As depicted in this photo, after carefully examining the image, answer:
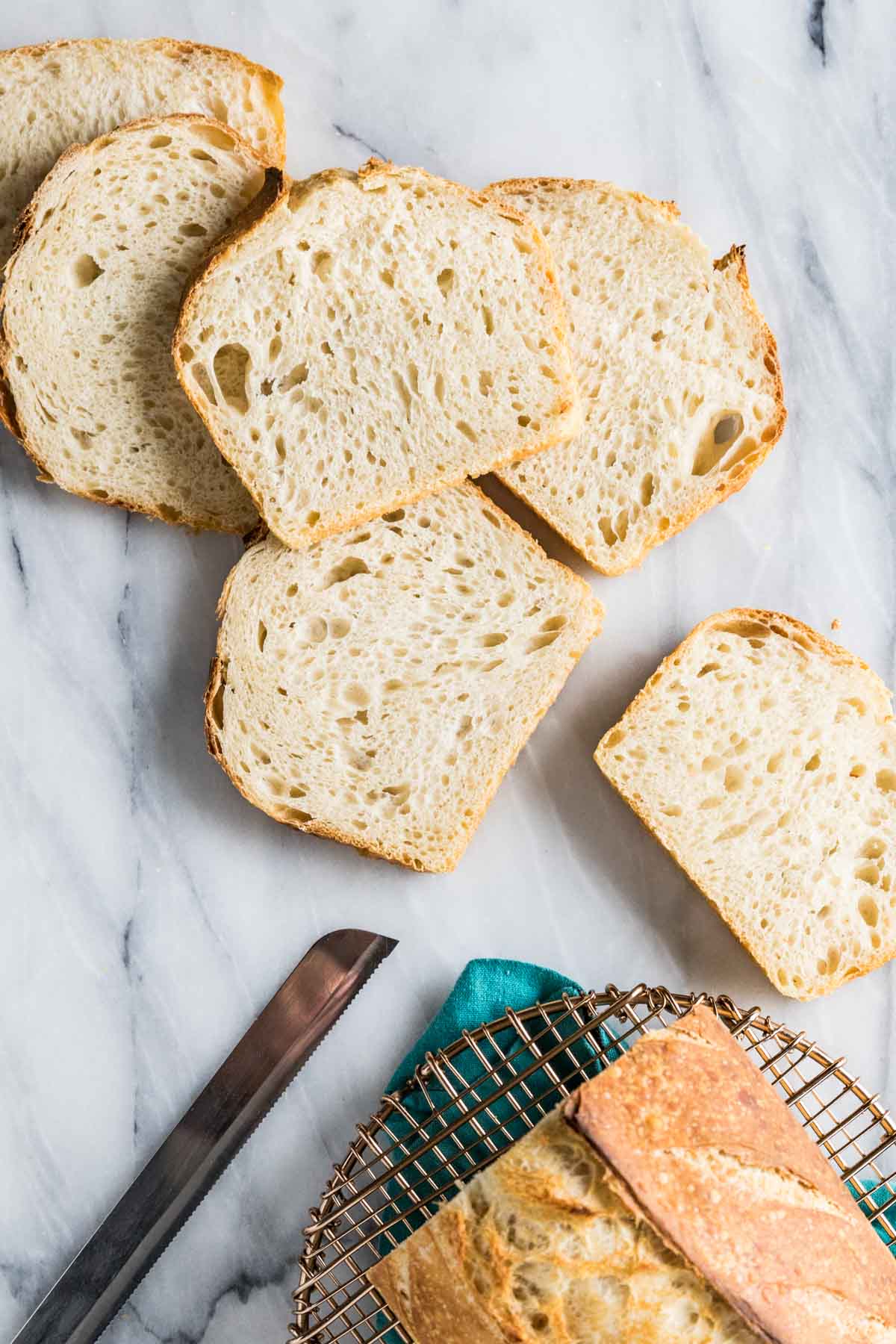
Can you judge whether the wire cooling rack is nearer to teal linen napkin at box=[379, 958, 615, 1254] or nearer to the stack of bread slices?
teal linen napkin at box=[379, 958, 615, 1254]

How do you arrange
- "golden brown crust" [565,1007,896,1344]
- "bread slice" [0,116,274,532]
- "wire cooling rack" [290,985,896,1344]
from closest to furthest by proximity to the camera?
"golden brown crust" [565,1007,896,1344]
"wire cooling rack" [290,985,896,1344]
"bread slice" [0,116,274,532]

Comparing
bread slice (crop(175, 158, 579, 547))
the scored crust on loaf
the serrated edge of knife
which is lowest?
the serrated edge of knife

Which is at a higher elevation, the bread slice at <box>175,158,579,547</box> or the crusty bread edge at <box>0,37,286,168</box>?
the crusty bread edge at <box>0,37,286,168</box>

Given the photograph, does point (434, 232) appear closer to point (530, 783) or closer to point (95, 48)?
point (95, 48)

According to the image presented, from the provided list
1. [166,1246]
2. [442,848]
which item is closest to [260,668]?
[442,848]

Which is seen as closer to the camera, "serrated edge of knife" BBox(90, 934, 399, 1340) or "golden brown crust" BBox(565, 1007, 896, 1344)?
"golden brown crust" BBox(565, 1007, 896, 1344)

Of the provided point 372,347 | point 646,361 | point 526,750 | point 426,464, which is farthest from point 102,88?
point 526,750

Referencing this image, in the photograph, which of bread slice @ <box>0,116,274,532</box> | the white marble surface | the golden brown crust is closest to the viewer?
the golden brown crust

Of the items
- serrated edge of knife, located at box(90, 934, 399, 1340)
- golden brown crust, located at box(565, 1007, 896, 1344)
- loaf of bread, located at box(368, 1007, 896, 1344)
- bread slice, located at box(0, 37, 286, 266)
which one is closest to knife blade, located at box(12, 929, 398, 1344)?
serrated edge of knife, located at box(90, 934, 399, 1340)
